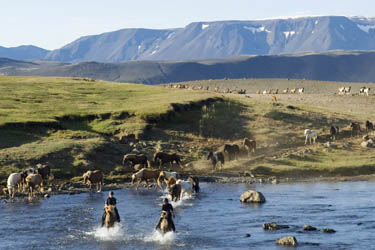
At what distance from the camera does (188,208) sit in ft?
128

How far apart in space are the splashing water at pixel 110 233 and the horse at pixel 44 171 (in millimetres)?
16030

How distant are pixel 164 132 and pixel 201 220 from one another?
96.2ft

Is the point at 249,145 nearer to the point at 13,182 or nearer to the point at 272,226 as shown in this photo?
the point at 13,182

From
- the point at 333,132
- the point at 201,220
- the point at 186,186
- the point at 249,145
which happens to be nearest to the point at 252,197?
the point at 186,186

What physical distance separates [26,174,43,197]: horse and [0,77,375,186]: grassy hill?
4637 mm

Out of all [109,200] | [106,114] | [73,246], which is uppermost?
[106,114]

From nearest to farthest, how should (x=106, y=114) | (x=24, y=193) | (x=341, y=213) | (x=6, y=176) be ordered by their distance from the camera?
1. (x=341, y=213)
2. (x=24, y=193)
3. (x=6, y=176)
4. (x=106, y=114)

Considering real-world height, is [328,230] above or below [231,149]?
below

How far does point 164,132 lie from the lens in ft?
211

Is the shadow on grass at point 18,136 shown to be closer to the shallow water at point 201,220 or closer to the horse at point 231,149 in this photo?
the shallow water at point 201,220

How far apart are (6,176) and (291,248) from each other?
27.2 m

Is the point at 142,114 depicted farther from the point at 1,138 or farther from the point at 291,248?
the point at 291,248

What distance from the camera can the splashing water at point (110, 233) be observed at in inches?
1252

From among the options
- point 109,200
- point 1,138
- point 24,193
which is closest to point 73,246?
point 109,200
